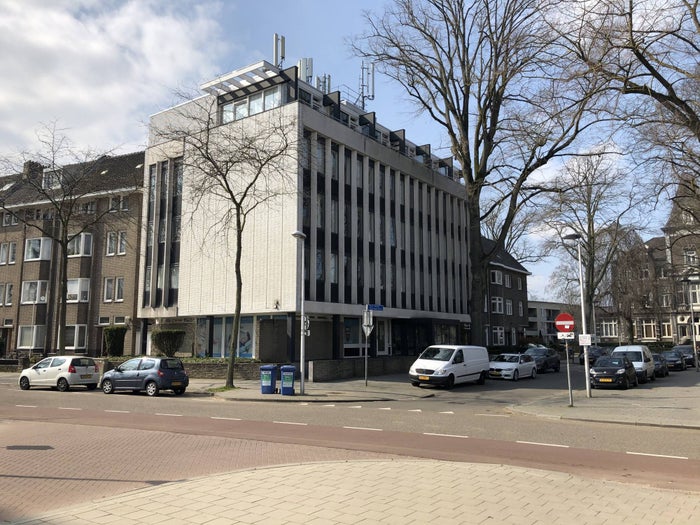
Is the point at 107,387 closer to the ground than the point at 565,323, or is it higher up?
closer to the ground

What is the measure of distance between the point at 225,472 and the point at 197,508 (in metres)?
1.88

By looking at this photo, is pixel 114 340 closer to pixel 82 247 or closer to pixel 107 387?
pixel 82 247

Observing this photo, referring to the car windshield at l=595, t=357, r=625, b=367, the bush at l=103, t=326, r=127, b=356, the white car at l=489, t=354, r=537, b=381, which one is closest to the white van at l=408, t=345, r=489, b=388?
the white car at l=489, t=354, r=537, b=381

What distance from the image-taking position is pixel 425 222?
40438 millimetres

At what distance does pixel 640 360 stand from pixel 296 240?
741 inches

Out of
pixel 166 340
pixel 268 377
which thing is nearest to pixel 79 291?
pixel 166 340

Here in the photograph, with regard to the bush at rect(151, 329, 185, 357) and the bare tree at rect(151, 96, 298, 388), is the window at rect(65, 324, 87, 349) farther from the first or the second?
the bare tree at rect(151, 96, 298, 388)

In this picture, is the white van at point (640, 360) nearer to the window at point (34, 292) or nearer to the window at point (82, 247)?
the window at point (82, 247)

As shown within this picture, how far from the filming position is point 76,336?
37.0m

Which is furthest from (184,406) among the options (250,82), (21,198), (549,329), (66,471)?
(549,329)

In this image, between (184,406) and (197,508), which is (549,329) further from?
(197,508)

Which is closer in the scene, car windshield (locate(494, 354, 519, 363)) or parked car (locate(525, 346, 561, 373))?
car windshield (locate(494, 354, 519, 363))

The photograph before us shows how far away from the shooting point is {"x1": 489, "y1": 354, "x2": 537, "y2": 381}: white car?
28594 millimetres

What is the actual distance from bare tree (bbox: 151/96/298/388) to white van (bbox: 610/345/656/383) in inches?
745
